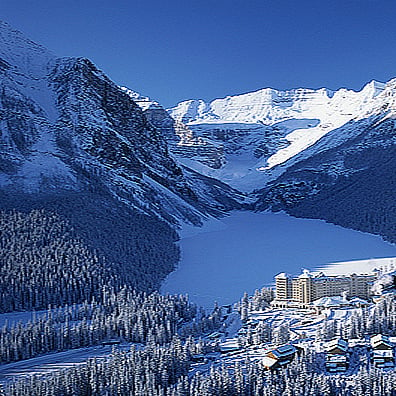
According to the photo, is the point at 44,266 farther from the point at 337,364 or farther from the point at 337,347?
the point at 337,364

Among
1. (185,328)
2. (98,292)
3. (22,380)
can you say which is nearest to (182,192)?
(98,292)

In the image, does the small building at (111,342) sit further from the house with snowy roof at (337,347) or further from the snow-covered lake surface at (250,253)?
the house with snowy roof at (337,347)

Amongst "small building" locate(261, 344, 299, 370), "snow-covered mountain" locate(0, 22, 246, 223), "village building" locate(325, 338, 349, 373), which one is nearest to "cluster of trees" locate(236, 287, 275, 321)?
"small building" locate(261, 344, 299, 370)

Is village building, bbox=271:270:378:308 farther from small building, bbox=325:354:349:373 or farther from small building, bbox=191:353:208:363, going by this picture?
small building, bbox=325:354:349:373

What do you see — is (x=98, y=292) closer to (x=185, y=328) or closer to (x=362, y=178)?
(x=185, y=328)

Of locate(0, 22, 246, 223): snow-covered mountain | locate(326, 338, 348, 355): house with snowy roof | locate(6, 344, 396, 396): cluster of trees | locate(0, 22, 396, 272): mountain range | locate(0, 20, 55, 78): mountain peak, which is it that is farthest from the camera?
locate(0, 20, 55, 78): mountain peak

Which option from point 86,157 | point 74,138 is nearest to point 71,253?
point 86,157
